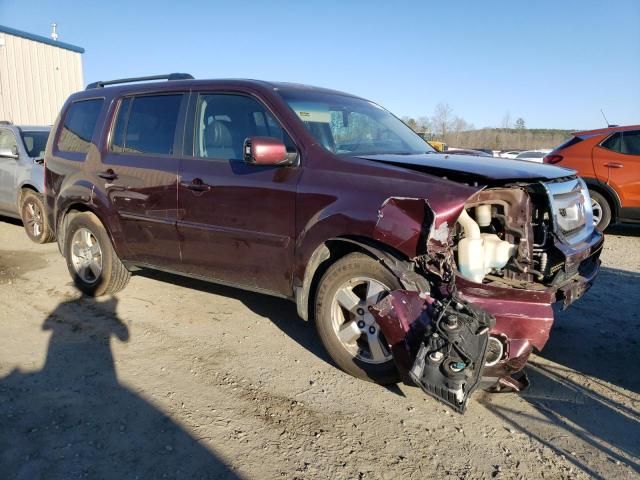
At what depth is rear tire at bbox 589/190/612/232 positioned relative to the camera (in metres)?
8.02

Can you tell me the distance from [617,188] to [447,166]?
6013mm

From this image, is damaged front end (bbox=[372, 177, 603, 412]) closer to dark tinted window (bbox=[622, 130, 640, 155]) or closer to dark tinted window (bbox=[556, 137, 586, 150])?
dark tinted window (bbox=[622, 130, 640, 155])

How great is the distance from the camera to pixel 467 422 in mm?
2945

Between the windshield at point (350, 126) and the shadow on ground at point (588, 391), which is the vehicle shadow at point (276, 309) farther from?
the windshield at point (350, 126)

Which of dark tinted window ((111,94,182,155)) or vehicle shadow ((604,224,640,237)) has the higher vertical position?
dark tinted window ((111,94,182,155))

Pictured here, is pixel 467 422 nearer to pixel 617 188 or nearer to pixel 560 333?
pixel 560 333

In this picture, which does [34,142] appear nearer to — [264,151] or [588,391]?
[264,151]

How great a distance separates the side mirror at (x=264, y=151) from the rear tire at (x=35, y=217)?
537 centimetres

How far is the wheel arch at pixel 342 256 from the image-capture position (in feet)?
10.1

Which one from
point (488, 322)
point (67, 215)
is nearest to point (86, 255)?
point (67, 215)

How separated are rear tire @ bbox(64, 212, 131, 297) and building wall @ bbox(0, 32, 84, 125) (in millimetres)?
13745

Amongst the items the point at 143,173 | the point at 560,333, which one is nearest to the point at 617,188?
the point at 560,333

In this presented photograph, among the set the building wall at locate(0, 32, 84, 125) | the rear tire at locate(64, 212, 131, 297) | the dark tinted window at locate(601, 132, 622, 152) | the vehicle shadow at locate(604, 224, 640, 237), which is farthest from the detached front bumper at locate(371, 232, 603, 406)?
the building wall at locate(0, 32, 84, 125)

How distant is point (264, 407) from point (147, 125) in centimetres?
274
